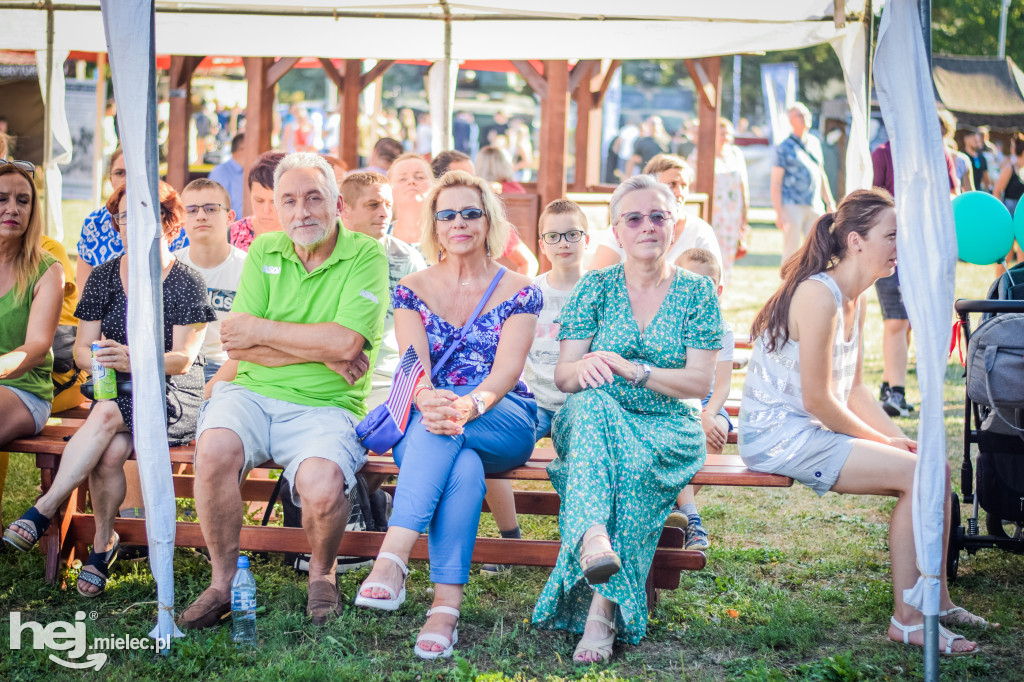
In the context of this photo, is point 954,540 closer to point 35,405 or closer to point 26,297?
point 35,405

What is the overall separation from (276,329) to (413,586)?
1.18 meters

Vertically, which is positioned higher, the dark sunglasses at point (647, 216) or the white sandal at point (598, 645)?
the dark sunglasses at point (647, 216)

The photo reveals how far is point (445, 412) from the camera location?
3369 millimetres

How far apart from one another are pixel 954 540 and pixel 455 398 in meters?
2.03

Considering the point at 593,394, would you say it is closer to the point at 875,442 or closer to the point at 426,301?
the point at 426,301

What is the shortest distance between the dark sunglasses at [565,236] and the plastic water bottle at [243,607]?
203 cm

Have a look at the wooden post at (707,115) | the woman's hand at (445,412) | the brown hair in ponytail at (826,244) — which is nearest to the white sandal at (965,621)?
the brown hair in ponytail at (826,244)

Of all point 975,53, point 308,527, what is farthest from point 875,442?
point 975,53

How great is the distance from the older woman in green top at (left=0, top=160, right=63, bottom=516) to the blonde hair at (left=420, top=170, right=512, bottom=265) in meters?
1.65

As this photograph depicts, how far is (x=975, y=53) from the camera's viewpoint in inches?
1045

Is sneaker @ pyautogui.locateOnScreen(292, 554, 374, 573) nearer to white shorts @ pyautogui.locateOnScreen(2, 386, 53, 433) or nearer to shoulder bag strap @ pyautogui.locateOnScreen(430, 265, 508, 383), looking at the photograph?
shoulder bag strap @ pyautogui.locateOnScreen(430, 265, 508, 383)

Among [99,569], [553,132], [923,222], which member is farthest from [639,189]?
[553,132]

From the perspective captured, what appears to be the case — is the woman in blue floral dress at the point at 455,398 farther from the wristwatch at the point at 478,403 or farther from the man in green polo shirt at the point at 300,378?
the man in green polo shirt at the point at 300,378

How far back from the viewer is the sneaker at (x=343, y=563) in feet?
13.3
